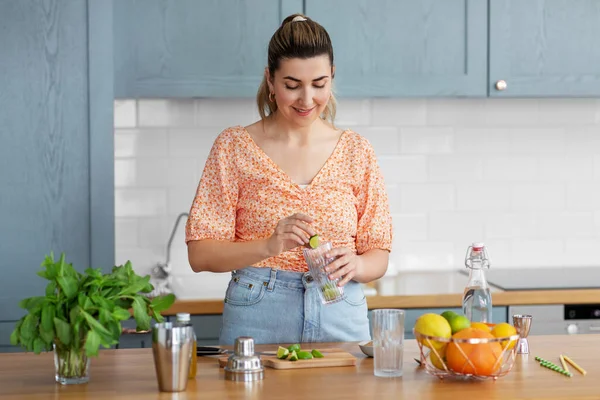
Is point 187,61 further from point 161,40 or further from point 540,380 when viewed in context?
point 540,380

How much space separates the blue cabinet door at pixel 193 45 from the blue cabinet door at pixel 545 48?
898 millimetres

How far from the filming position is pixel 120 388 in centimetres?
191

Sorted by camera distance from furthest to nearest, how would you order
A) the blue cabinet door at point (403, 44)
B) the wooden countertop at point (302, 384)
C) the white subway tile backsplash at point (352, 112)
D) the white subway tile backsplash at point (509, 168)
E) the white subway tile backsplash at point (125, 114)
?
the white subway tile backsplash at point (509, 168) < the white subway tile backsplash at point (352, 112) < the white subway tile backsplash at point (125, 114) < the blue cabinet door at point (403, 44) < the wooden countertop at point (302, 384)

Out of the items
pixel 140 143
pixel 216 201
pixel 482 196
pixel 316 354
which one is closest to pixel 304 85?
pixel 216 201

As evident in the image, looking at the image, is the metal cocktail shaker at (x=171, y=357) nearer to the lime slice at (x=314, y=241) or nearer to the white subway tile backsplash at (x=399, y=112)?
the lime slice at (x=314, y=241)

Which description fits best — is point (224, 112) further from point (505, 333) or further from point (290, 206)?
point (505, 333)

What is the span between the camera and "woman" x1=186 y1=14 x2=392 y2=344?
261 cm

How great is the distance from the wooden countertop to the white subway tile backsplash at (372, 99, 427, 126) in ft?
6.85

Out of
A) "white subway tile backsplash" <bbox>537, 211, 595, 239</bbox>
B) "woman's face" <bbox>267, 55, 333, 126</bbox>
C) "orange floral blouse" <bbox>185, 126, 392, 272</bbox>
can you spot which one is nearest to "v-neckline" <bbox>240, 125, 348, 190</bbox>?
"orange floral blouse" <bbox>185, 126, 392, 272</bbox>

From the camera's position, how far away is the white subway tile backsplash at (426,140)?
4.18 m

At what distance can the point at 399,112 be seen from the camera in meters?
4.17

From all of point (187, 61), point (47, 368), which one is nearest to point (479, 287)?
point (47, 368)

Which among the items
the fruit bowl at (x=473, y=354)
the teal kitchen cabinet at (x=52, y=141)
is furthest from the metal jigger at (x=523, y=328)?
the teal kitchen cabinet at (x=52, y=141)

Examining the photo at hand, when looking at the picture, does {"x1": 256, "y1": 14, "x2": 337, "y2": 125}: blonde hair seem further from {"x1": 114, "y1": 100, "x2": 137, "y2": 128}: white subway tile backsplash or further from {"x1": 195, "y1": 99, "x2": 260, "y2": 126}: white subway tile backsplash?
{"x1": 114, "y1": 100, "x2": 137, "y2": 128}: white subway tile backsplash
